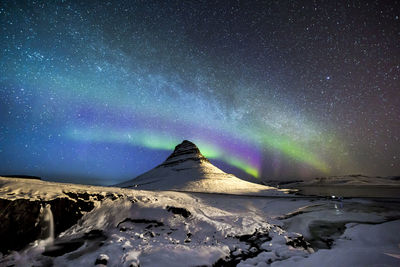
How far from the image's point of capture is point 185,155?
281 ft

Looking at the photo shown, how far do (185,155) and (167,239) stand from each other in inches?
3069

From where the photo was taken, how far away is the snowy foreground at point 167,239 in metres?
6.07

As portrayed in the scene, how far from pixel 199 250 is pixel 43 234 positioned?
6731mm

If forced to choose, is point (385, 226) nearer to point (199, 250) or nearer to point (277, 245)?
point (277, 245)

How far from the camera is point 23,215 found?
285 inches

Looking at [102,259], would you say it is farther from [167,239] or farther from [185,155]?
[185,155]

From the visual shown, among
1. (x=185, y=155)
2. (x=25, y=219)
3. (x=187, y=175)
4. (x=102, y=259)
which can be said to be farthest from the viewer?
(x=185, y=155)

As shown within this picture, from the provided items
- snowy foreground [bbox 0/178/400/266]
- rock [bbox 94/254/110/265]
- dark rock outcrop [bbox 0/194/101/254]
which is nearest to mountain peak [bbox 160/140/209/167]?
snowy foreground [bbox 0/178/400/266]

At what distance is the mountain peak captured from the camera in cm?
8031

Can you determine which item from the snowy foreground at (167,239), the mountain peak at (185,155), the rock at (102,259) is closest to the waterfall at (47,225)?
the snowy foreground at (167,239)

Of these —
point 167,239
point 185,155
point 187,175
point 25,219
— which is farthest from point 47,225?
point 185,155

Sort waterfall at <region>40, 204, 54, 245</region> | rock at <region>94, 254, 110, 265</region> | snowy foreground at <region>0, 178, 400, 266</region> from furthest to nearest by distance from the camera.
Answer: waterfall at <region>40, 204, 54, 245</region> < snowy foreground at <region>0, 178, 400, 266</region> < rock at <region>94, 254, 110, 265</region>

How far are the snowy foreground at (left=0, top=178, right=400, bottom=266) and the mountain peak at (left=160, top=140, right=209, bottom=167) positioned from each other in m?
67.6

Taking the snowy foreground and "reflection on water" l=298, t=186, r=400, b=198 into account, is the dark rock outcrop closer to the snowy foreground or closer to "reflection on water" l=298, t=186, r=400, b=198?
the snowy foreground
